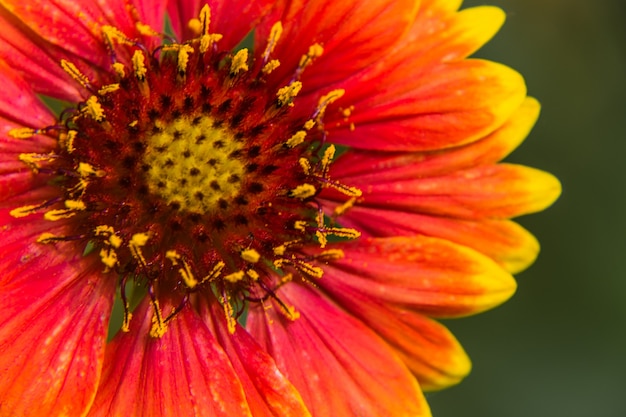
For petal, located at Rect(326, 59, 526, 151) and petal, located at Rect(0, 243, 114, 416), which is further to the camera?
petal, located at Rect(326, 59, 526, 151)

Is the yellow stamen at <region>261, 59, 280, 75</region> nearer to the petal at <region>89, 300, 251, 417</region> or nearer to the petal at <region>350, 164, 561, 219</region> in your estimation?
the petal at <region>350, 164, 561, 219</region>

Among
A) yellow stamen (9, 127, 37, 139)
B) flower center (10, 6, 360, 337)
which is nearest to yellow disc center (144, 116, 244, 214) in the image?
flower center (10, 6, 360, 337)

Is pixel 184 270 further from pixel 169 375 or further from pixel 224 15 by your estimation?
pixel 224 15

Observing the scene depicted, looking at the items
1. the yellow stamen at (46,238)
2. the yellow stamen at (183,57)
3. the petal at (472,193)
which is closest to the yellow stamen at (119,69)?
the yellow stamen at (183,57)

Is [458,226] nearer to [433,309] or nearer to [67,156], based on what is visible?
[433,309]

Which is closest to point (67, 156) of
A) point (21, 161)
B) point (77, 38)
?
point (21, 161)

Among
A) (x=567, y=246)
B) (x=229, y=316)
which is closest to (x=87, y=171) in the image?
(x=229, y=316)

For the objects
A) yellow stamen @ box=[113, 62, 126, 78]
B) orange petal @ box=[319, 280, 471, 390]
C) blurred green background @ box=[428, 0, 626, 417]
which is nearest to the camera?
yellow stamen @ box=[113, 62, 126, 78]
